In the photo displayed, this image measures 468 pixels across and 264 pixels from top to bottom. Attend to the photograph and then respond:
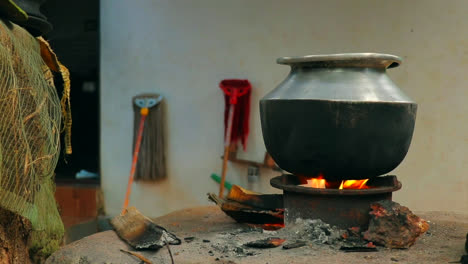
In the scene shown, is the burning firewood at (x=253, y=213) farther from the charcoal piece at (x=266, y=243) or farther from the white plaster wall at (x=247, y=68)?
the white plaster wall at (x=247, y=68)

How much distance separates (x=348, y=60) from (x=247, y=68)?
2067mm

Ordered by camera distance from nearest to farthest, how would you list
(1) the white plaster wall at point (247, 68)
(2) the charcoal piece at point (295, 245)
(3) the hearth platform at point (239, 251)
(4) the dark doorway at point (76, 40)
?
(3) the hearth platform at point (239, 251)
(2) the charcoal piece at point (295, 245)
(1) the white plaster wall at point (247, 68)
(4) the dark doorway at point (76, 40)

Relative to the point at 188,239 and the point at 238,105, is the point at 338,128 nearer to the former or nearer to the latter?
the point at 188,239

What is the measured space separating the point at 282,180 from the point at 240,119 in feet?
5.82

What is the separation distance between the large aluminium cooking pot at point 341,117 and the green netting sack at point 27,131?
0.93 m

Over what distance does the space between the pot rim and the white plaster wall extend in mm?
1600

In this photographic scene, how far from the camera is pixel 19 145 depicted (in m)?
2.04

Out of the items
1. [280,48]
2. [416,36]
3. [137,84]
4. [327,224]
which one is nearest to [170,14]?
[137,84]

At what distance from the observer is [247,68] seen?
440 centimetres

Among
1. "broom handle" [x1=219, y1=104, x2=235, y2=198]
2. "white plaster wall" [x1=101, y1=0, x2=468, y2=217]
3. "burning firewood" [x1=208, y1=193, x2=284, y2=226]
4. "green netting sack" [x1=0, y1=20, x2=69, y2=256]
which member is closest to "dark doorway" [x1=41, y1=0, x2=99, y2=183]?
"white plaster wall" [x1=101, y1=0, x2=468, y2=217]

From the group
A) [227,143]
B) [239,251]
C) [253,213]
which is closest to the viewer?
→ [239,251]

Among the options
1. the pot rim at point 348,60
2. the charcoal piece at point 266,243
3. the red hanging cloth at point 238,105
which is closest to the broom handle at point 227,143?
the red hanging cloth at point 238,105

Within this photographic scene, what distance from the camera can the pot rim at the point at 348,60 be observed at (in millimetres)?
2371

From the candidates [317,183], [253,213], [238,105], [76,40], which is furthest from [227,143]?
[76,40]
